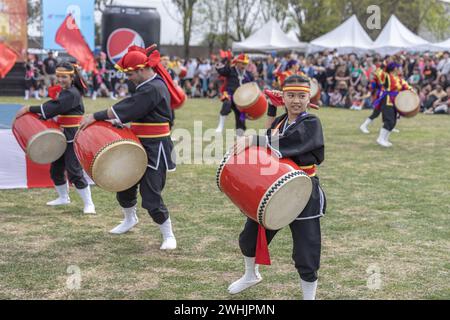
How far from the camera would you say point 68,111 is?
557cm

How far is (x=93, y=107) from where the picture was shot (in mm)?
16656

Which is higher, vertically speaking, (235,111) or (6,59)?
(6,59)

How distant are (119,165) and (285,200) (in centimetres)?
152

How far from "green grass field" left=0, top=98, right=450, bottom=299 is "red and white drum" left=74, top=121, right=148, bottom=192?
0.62m

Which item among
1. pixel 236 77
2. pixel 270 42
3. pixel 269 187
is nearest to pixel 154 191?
pixel 269 187

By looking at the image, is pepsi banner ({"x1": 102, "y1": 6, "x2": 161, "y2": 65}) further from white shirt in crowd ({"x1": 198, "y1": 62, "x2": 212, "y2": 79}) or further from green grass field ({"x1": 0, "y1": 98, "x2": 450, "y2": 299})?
green grass field ({"x1": 0, "y1": 98, "x2": 450, "y2": 299})

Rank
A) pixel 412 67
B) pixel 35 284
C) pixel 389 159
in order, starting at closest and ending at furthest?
1. pixel 35 284
2. pixel 389 159
3. pixel 412 67

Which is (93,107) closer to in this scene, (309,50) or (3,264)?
(309,50)

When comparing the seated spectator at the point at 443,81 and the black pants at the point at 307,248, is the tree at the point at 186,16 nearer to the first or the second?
the seated spectator at the point at 443,81

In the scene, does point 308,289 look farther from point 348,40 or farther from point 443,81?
point 348,40

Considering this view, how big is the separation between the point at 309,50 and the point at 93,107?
11.1 m

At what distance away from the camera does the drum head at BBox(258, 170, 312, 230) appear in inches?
129

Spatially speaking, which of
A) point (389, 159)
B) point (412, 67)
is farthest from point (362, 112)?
point (389, 159)

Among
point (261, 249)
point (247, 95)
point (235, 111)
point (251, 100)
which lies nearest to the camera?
point (261, 249)
